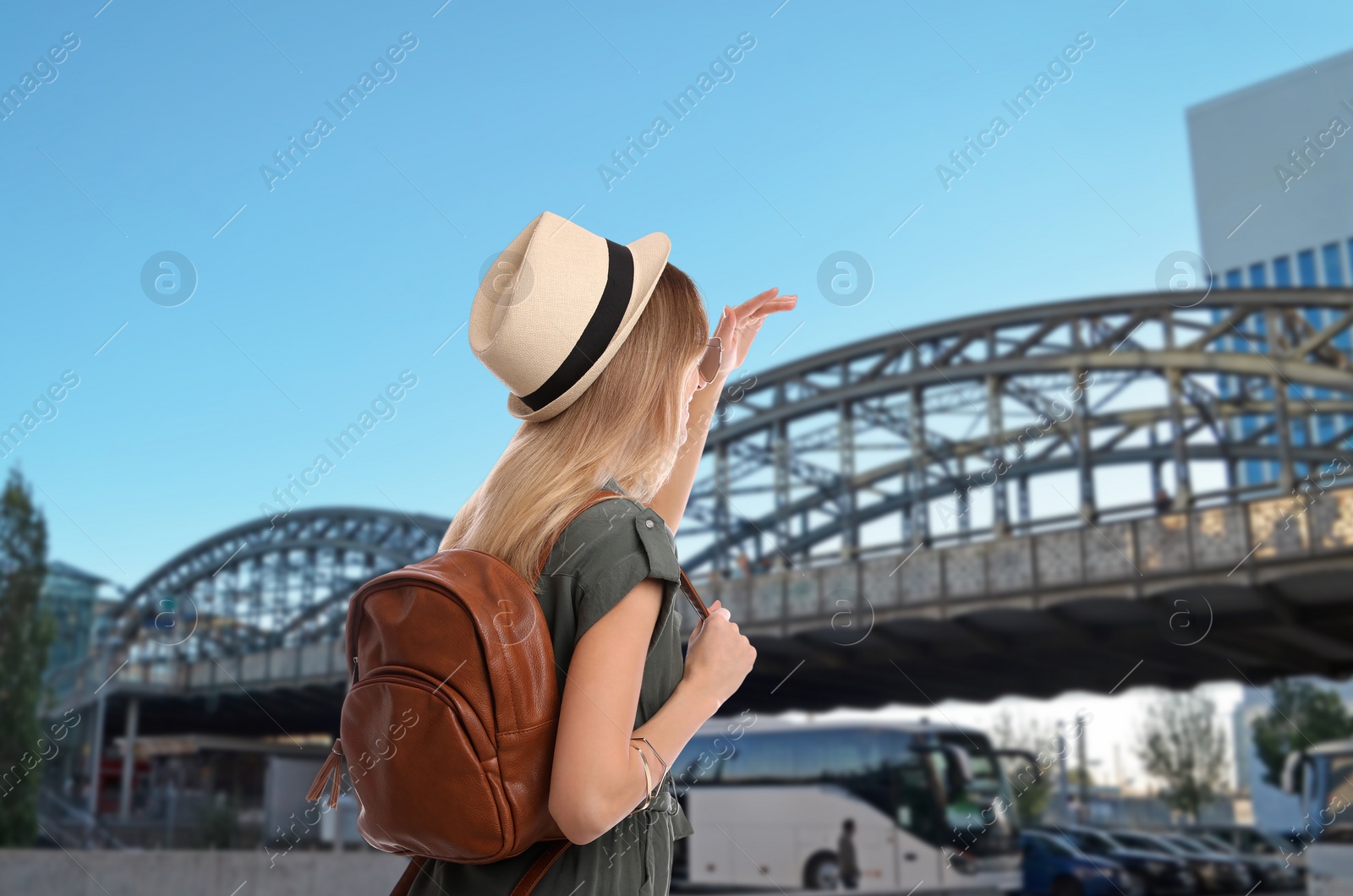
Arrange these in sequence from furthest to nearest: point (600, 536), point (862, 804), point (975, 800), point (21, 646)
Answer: point (21, 646) < point (862, 804) < point (975, 800) < point (600, 536)

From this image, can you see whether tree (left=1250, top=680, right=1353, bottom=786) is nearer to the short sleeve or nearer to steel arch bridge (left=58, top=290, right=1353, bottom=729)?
steel arch bridge (left=58, top=290, right=1353, bottom=729)

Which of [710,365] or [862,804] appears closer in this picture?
[710,365]

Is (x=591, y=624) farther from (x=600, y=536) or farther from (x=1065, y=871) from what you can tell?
(x=1065, y=871)

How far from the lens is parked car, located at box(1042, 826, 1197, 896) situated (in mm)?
24484

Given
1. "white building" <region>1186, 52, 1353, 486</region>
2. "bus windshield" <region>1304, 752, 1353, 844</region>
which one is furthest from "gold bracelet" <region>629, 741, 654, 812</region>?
"white building" <region>1186, 52, 1353, 486</region>

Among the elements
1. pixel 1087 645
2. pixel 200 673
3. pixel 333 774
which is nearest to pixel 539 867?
pixel 333 774

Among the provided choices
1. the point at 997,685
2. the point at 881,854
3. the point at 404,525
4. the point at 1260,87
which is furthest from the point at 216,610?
the point at 1260,87

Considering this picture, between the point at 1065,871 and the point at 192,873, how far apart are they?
1803cm

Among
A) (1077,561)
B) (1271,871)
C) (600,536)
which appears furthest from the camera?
(1271,871)

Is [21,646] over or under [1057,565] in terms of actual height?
under

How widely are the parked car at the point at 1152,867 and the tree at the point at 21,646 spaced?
23786 mm

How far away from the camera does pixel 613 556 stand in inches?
62.0

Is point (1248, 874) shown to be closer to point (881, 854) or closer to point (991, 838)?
point (991, 838)

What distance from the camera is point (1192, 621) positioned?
24.7 meters
